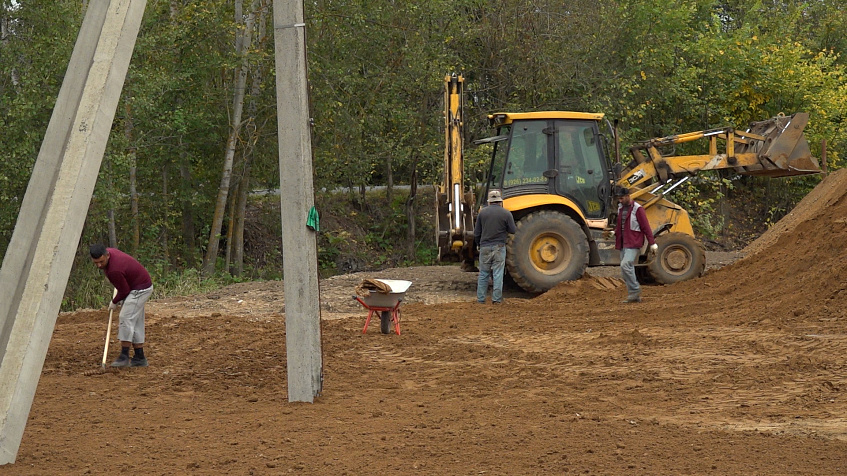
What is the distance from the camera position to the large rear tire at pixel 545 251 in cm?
1585

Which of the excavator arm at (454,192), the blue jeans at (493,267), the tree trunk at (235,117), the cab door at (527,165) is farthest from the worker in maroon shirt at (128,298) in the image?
the tree trunk at (235,117)

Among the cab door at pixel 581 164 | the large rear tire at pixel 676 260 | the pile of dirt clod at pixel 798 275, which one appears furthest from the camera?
the large rear tire at pixel 676 260

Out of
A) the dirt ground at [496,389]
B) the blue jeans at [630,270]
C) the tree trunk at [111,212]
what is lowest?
the dirt ground at [496,389]

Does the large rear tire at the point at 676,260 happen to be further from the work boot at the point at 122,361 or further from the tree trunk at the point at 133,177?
the tree trunk at the point at 133,177

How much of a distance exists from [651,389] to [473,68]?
52.0 feet

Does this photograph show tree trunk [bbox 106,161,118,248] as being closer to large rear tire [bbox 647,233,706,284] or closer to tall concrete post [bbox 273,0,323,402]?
large rear tire [bbox 647,233,706,284]

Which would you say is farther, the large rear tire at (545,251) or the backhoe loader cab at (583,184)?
the backhoe loader cab at (583,184)

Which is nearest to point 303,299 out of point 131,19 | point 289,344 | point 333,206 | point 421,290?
point 289,344

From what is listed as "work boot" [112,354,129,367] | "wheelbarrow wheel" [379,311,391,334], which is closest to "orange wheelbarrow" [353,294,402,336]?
"wheelbarrow wheel" [379,311,391,334]

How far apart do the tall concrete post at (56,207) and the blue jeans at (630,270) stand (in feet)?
30.8

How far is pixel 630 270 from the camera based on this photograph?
14523mm

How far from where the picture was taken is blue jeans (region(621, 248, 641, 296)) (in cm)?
1454

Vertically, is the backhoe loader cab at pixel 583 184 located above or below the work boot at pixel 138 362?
above

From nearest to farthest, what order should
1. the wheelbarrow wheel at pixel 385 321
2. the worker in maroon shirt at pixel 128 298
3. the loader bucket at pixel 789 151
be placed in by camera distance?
the worker in maroon shirt at pixel 128 298 → the wheelbarrow wheel at pixel 385 321 → the loader bucket at pixel 789 151
